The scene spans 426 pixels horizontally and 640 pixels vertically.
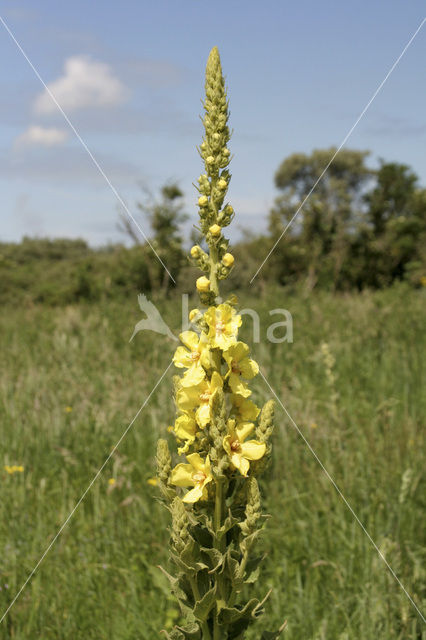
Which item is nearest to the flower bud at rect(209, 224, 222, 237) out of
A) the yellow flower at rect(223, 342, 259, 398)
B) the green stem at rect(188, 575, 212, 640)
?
the yellow flower at rect(223, 342, 259, 398)

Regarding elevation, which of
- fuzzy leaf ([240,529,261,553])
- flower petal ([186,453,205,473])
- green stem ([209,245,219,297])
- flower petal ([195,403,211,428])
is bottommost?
fuzzy leaf ([240,529,261,553])

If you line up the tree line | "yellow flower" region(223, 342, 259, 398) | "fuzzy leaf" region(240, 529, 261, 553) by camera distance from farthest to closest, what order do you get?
Answer: the tree line → "yellow flower" region(223, 342, 259, 398) → "fuzzy leaf" region(240, 529, 261, 553)

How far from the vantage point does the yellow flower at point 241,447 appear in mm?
1674

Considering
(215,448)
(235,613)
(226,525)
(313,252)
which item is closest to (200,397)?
(215,448)

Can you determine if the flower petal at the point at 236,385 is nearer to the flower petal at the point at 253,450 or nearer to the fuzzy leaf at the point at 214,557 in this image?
the flower petal at the point at 253,450

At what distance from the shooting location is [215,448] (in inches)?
65.1

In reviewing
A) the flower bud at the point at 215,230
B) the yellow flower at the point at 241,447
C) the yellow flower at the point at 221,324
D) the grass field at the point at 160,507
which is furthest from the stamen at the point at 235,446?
the grass field at the point at 160,507

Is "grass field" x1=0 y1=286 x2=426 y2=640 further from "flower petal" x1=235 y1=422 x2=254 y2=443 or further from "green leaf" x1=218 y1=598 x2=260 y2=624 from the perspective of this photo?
"flower petal" x1=235 y1=422 x2=254 y2=443

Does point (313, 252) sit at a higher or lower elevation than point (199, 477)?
higher

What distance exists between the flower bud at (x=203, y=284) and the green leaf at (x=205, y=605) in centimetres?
91

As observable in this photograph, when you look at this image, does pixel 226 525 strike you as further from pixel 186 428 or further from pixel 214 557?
pixel 186 428

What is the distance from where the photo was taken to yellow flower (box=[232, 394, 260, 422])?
1773 mm

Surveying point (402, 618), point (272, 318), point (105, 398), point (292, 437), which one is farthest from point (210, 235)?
point (272, 318)

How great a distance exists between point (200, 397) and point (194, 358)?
13 centimetres
